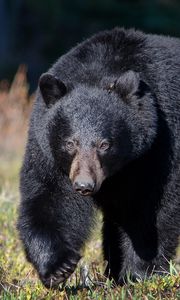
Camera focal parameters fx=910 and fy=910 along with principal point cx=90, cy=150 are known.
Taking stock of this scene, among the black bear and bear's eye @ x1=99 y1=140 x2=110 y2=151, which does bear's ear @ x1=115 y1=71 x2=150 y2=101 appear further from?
bear's eye @ x1=99 y1=140 x2=110 y2=151

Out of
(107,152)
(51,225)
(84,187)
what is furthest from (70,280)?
(84,187)

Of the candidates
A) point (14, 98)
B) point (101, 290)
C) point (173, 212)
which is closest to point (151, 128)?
point (173, 212)

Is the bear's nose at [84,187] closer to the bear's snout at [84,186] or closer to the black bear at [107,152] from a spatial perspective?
the bear's snout at [84,186]

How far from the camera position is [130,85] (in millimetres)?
5781

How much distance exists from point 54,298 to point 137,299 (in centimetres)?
51

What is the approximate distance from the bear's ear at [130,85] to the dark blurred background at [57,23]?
20930 millimetres

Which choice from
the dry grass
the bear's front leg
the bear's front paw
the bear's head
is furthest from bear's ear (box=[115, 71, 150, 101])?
the dry grass

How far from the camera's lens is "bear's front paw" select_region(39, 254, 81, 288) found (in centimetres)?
559

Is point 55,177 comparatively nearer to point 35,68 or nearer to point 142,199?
point 142,199

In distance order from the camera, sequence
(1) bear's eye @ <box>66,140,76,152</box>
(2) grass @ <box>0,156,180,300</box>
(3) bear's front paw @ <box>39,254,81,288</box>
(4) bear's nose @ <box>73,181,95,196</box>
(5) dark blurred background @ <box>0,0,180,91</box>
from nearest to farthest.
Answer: (2) grass @ <box>0,156,180,300</box> < (4) bear's nose @ <box>73,181,95,196</box> < (3) bear's front paw @ <box>39,254,81,288</box> < (1) bear's eye @ <box>66,140,76,152</box> < (5) dark blurred background @ <box>0,0,180,91</box>

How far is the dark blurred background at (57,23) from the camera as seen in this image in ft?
92.6

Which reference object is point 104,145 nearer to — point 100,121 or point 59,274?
point 100,121

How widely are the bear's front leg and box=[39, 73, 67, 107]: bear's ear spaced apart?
1.80 ft

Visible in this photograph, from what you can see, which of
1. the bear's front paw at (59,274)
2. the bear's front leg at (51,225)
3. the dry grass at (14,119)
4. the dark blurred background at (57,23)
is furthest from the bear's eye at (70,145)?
the dark blurred background at (57,23)
